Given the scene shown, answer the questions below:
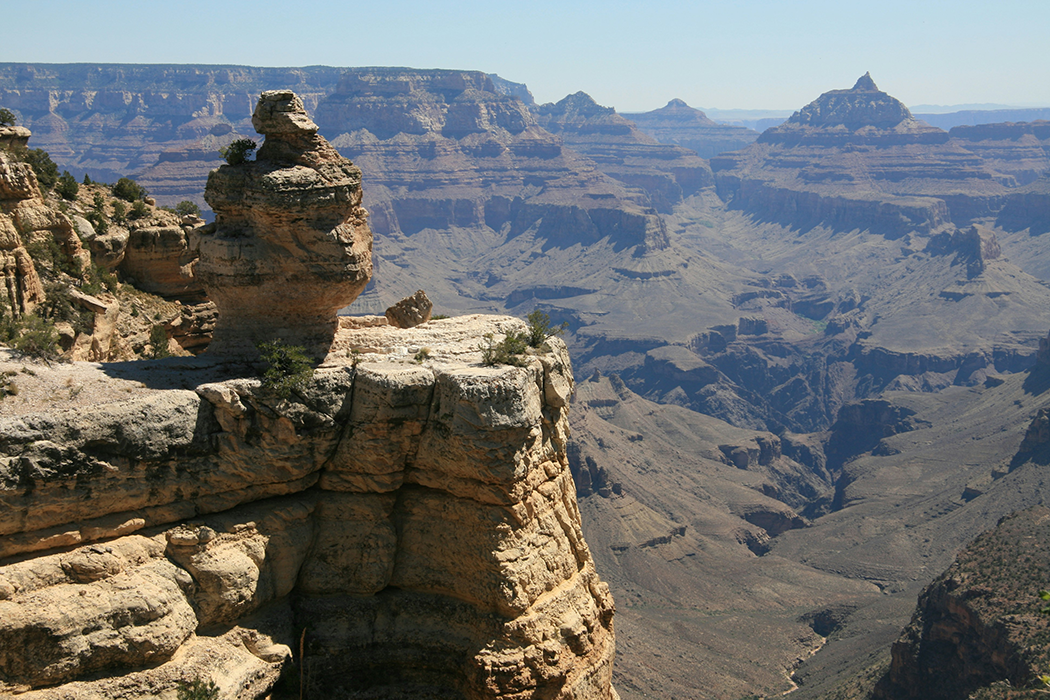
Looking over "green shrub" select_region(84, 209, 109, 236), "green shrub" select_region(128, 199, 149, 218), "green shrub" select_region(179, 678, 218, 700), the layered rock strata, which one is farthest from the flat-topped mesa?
"green shrub" select_region(128, 199, 149, 218)

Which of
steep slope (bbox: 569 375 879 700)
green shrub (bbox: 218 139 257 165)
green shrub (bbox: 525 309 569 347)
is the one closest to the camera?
green shrub (bbox: 218 139 257 165)

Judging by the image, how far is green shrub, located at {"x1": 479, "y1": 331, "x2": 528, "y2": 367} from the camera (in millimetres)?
24547

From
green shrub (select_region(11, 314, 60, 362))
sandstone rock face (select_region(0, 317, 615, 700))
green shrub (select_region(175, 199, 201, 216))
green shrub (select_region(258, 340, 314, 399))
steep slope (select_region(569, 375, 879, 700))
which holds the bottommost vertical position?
steep slope (select_region(569, 375, 879, 700))

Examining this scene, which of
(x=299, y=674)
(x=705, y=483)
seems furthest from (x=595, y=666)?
(x=705, y=483)

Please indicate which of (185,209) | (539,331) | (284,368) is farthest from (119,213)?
(539,331)

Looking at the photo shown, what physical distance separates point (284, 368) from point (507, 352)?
5.96m

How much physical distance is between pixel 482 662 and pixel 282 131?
15258 mm

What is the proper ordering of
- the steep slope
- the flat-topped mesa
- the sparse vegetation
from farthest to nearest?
the steep slope, the sparse vegetation, the flat-topped mesa

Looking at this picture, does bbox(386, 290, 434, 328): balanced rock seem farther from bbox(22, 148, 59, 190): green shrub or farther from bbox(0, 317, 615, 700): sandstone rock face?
bbox(22, 148, 59, 190): green shrub

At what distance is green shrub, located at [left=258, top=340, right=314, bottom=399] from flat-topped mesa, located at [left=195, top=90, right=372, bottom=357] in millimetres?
991

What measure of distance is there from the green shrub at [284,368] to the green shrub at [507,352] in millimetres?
4685

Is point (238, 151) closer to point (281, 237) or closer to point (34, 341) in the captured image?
point (281, 237)

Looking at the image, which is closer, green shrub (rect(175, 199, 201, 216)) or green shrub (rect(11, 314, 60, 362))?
green shrub (rect(11, 314, 60, 362))

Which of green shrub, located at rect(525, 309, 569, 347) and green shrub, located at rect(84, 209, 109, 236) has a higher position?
green shrub, located at rect(84, 209, 109, 236)
